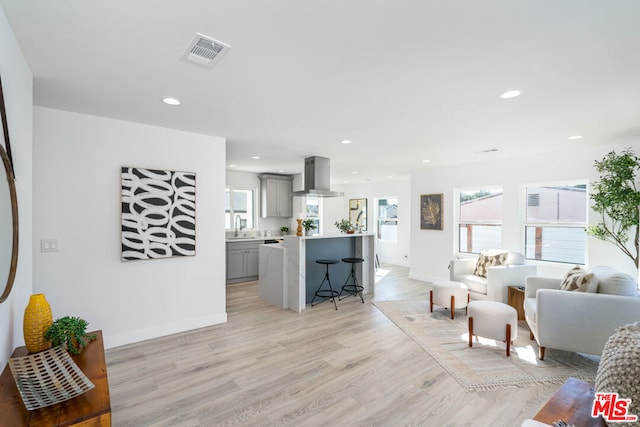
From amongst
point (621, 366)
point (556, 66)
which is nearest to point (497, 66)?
point (556, 66)

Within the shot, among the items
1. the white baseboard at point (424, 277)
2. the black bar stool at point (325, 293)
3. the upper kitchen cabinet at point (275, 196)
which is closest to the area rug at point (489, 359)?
the black bar stool at point (325, 293)

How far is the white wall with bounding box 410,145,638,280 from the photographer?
4.45m

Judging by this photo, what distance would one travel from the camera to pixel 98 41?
1.83 metres

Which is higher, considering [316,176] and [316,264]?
[316,176]

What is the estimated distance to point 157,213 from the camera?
139 inches

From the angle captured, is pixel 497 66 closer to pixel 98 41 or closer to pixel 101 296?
pixel 98 41

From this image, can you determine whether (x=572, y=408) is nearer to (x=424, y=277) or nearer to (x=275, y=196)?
(x=424, y=277)

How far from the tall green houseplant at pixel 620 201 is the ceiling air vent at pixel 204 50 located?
15.3 ft

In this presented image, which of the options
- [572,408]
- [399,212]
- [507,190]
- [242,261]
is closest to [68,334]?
[572,408]

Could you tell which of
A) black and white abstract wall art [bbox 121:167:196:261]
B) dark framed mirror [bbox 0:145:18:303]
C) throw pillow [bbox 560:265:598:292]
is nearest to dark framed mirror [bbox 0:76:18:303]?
dark framed mirror [bbox 0:145:18:303]

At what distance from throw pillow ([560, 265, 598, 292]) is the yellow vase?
427cm

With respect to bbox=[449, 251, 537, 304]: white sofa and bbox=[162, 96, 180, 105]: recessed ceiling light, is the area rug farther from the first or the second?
bbox=[162, 96, 180, 105]: recessed ceiling light

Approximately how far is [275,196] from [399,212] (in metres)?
3.51

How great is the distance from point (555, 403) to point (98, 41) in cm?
310
